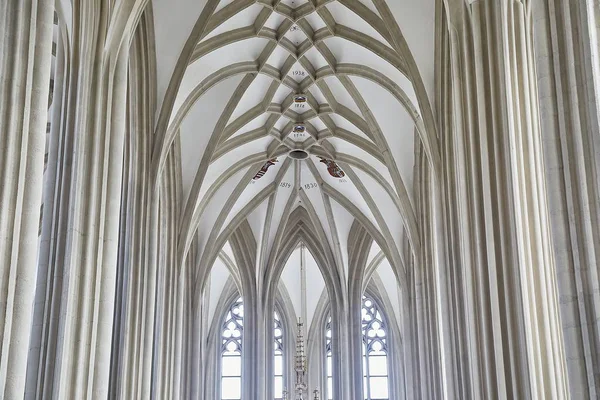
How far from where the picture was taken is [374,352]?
29.3 m

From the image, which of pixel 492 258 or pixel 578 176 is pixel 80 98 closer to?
pixel 492 258

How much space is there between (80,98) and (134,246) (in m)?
4.79

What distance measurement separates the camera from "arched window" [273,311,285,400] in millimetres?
28750

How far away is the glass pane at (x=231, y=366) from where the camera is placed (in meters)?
28.6

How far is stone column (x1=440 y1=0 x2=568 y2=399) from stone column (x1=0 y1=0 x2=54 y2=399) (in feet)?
20.7

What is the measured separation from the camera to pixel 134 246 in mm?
17984

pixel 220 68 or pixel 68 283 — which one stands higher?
pixel 220 68

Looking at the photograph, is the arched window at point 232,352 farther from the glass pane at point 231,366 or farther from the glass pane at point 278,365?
the glass pane at point 278,365

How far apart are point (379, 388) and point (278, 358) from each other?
3452 mm

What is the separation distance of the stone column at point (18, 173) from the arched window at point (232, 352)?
19.0 meters

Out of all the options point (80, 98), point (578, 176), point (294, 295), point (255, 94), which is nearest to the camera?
point (578, 176)

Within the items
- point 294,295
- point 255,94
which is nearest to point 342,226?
point 294,295

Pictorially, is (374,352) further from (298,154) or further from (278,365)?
(298,154)

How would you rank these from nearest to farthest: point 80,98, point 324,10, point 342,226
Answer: point 80,98
point 324,10
point 342,226
